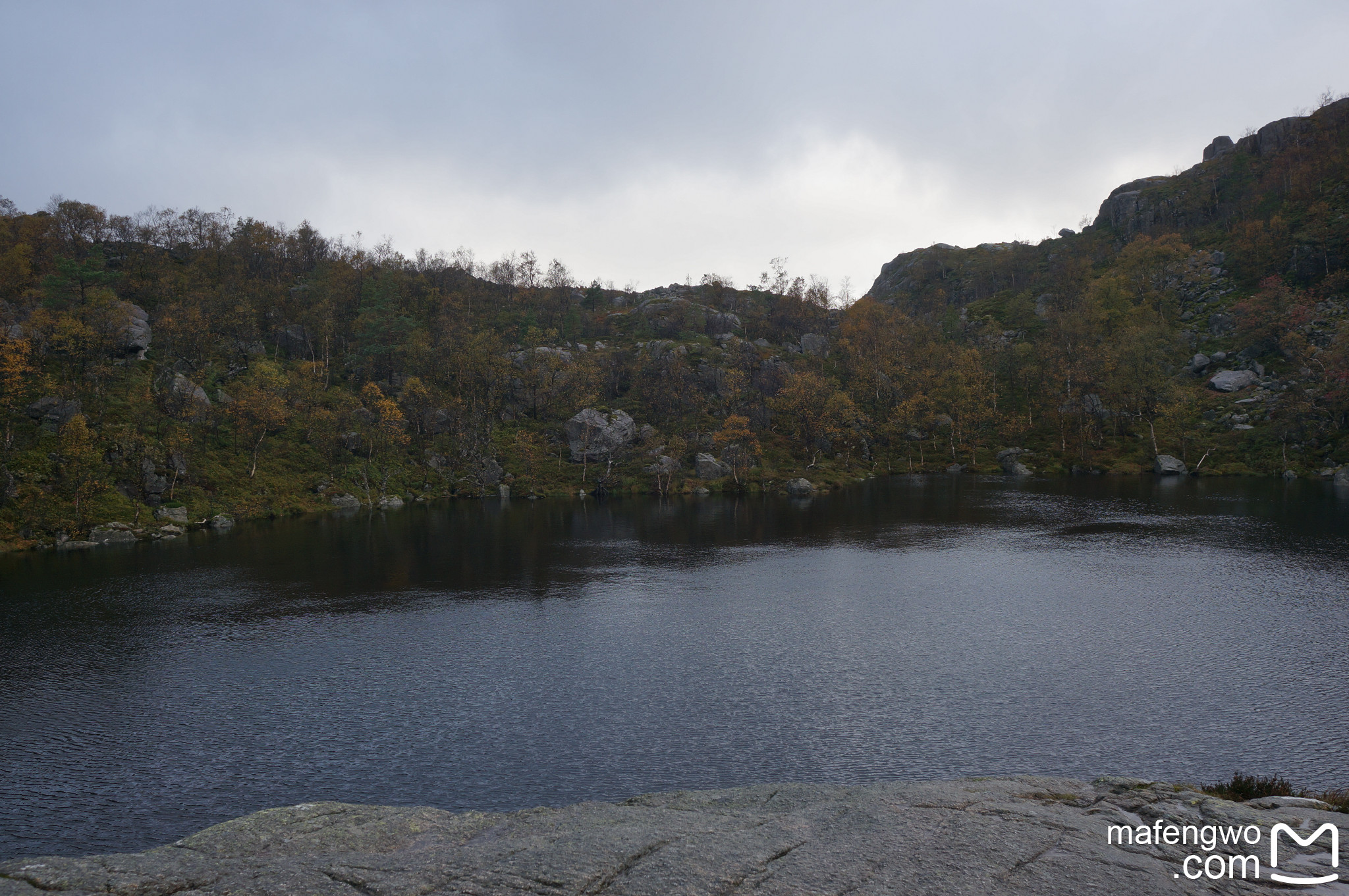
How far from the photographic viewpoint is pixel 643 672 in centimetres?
3200

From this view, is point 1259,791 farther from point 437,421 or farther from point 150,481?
point 437,421

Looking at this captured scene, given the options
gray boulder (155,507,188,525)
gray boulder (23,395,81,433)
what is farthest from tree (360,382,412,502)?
gray boulder (23,395,81,433)

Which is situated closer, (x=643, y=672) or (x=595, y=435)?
(x=643, y=672)

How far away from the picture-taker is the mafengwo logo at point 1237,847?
40.3ft

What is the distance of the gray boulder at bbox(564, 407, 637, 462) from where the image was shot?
13875 centimetres

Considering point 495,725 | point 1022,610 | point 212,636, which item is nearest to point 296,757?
point 495,725

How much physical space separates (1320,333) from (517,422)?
167550 mm

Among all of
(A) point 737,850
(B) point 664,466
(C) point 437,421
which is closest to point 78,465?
(C) point 437,421

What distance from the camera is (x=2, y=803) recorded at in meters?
21.2

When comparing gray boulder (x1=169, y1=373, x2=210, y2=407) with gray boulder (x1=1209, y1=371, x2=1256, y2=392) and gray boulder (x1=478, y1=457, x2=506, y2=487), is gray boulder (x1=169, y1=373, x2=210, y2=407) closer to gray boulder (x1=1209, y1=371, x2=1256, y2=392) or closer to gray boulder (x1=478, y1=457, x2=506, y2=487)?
gray boulder (x1=478, y1=457, x2=506, y2=487)

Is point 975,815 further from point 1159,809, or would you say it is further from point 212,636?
point 212,636

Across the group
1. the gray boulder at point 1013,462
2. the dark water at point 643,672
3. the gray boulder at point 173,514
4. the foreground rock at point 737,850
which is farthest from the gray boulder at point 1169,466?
the gray boulder at point 173,514

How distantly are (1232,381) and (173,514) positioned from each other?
19280cm

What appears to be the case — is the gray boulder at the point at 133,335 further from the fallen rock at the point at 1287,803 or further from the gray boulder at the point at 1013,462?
the gray boulder at the point at 1013,462
